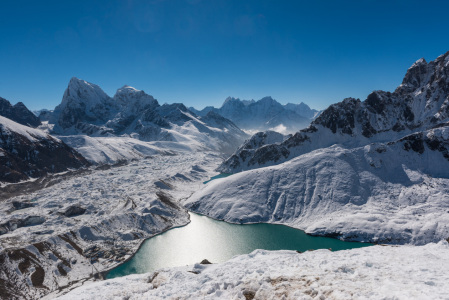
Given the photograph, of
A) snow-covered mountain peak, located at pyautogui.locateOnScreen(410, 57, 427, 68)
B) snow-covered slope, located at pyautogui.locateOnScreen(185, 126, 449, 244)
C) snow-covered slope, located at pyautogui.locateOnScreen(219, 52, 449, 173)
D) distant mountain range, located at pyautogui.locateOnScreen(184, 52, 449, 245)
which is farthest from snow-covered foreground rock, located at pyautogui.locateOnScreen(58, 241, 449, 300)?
snow-covered mountain peak, located at pyautogui.locateOnScreen(410, 57, 427, 68)

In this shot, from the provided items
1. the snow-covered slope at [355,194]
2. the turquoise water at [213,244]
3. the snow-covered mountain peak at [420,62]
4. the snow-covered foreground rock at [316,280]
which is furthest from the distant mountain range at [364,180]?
the snow-covered foreground rock at [316,280]

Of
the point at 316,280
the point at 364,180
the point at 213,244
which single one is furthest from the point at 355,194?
the point at 316,280

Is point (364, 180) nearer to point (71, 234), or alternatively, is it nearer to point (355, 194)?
point (355, 194)

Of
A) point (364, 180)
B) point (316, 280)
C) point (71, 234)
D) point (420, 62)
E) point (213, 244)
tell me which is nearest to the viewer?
point (316, 280)

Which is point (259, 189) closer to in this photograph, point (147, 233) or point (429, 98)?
point (147, 233)

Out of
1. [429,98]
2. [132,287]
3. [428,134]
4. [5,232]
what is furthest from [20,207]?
[429,98]

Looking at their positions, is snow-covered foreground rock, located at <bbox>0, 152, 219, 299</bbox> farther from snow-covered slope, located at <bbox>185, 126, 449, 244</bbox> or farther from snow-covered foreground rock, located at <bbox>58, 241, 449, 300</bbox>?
snow-covered foreground rock, located at <bbox>58, 241, 449, 300</bbox>
